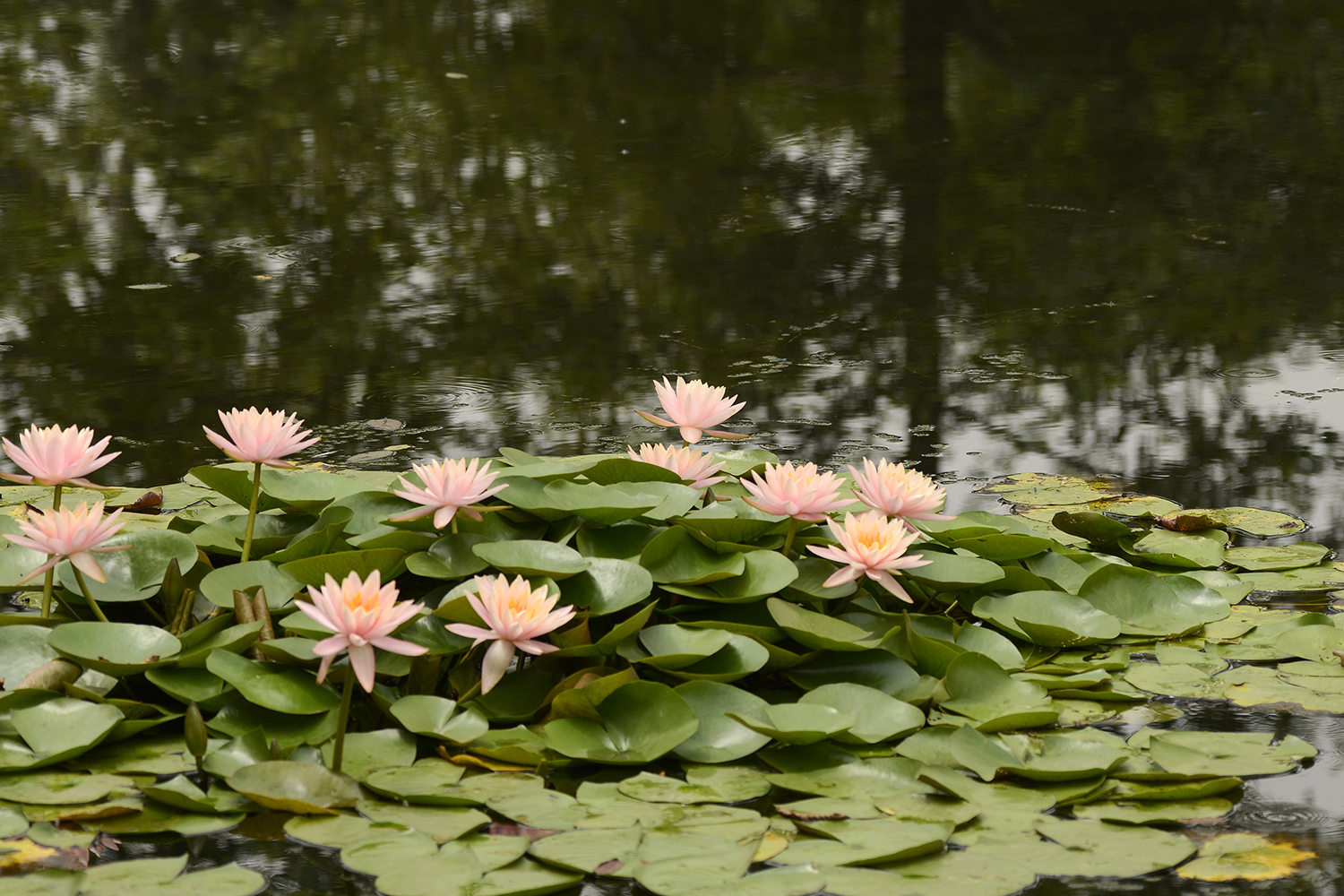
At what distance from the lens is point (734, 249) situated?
15.6ft

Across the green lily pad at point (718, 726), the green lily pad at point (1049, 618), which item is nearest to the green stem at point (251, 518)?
the green lily pad at point (718, 726)

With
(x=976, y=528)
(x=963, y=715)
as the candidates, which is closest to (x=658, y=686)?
(x=963, y=715)

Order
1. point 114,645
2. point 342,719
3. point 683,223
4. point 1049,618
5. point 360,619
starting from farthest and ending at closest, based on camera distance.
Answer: point 683,223, point 1049,618, point 114,645, point 342,719, point 360,619

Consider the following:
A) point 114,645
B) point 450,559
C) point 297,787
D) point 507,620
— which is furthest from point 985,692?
point 114,645

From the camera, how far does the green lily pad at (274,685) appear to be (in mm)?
1864

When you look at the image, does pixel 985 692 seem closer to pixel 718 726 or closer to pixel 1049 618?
pixel 1049 618

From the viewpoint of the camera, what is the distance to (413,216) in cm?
525

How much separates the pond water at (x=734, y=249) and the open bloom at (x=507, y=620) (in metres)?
0.34

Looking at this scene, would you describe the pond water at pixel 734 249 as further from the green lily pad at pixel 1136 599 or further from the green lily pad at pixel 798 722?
A: the green lily pad at pixel 798 722

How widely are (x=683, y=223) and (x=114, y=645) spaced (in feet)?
11.2

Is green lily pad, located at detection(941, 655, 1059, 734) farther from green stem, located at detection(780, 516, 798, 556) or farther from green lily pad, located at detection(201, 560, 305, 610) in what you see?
green lily pad, located at detection(201, 560, 305, 610)

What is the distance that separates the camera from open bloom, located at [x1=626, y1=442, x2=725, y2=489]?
2262 millimetres

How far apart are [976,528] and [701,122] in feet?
14.8

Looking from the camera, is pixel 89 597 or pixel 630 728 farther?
pixel 89 597
